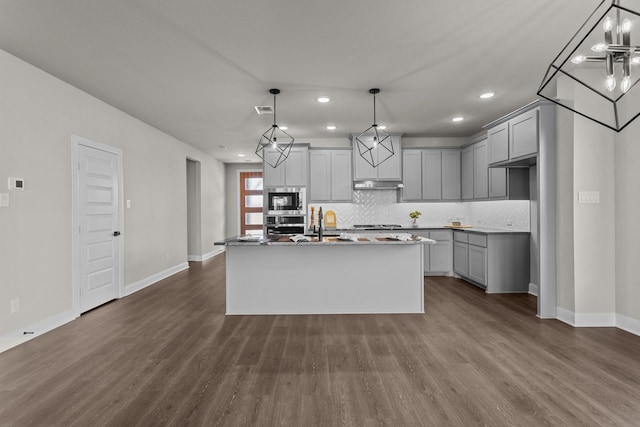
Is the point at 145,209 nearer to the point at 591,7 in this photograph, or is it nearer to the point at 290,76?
the point at 290,76

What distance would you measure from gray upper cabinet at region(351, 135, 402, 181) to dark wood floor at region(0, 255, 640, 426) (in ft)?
9.73

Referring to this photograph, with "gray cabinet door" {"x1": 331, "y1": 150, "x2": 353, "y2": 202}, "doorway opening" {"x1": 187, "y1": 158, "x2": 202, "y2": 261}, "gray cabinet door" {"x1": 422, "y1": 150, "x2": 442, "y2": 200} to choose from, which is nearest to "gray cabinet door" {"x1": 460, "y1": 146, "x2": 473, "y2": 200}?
"gray cabinet door" {"x1": 422, "y1": 150, "x2": 442, "y2": 200}

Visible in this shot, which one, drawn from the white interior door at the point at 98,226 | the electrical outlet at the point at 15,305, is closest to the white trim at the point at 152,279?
the white interior door at the point at 98,226

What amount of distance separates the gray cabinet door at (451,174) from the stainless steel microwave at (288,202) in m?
2.65

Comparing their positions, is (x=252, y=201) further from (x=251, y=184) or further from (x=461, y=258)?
(x=461, y=258)

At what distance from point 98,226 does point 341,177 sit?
392 centimetres

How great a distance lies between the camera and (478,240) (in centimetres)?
520

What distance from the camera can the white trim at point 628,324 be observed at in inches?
130

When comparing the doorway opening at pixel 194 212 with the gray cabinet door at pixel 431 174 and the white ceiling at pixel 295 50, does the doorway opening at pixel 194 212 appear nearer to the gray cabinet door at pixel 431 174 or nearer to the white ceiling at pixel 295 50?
the white ceiling at pixel 295 50

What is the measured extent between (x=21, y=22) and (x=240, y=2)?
1.74 m

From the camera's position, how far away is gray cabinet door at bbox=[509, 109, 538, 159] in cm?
387

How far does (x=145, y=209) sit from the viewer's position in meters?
5.56

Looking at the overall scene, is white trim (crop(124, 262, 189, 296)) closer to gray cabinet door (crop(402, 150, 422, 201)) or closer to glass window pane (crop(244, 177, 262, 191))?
glass window pane (crop(244, 177, 262, 191))

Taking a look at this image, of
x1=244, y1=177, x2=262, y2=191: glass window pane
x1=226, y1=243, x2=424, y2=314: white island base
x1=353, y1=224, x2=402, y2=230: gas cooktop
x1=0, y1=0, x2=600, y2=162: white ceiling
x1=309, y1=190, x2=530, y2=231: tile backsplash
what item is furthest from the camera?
x1=244, y1=177, x2=262, y2=191: glass window pane
